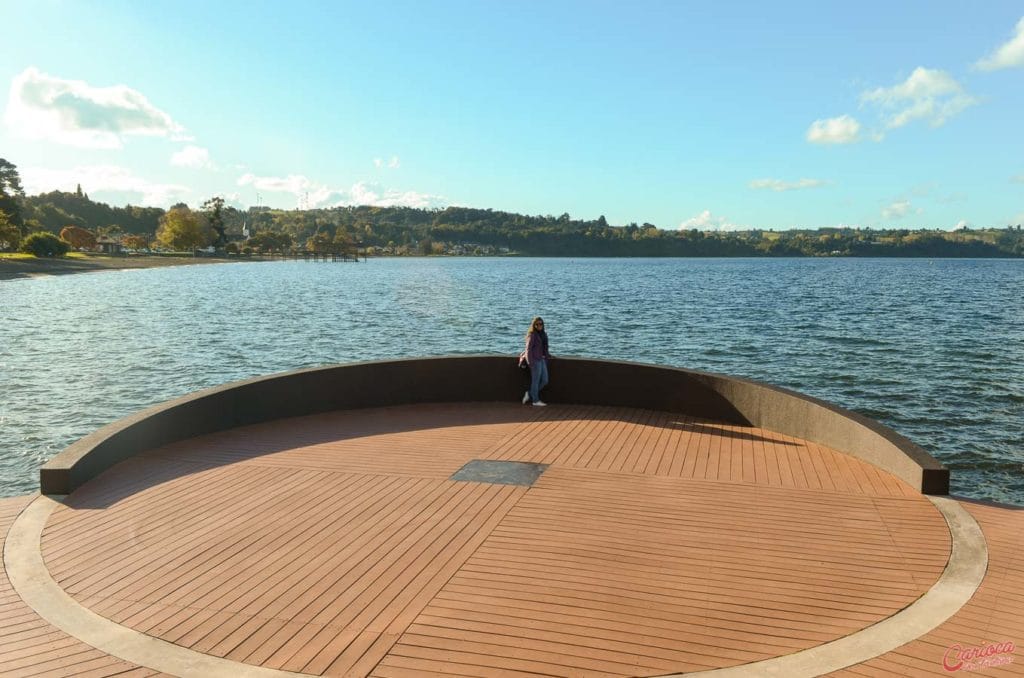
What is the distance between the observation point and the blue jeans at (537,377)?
12.1 meters

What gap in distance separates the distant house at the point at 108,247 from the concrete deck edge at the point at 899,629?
17602 centimetres

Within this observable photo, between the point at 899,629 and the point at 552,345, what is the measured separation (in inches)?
1343

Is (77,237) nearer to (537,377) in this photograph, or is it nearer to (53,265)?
(53,265)

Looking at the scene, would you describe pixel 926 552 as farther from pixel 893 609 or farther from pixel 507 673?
pixel 507 673

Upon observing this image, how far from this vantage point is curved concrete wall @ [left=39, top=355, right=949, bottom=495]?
8.36 meters

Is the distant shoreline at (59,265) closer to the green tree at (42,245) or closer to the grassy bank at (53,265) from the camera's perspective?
the grassy bank at (53,265)

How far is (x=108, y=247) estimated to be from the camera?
16400cm

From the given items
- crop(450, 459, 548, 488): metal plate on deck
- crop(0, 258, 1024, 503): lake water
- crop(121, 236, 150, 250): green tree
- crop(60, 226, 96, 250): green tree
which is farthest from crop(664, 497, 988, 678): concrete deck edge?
crop(121, 236, 150, 250): green tree

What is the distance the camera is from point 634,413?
11.7 m

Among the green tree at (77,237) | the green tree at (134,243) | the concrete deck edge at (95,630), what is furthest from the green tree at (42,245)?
the concrete deck edge at (95,630)

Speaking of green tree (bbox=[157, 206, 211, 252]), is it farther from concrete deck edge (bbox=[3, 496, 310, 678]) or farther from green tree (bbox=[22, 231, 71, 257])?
concrete deck edge (bbox=[3, 496, 310, 678])

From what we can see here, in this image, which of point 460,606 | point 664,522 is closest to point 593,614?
point 460,606

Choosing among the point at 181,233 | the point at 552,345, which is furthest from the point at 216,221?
the point at 552,345

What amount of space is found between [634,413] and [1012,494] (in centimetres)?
884
